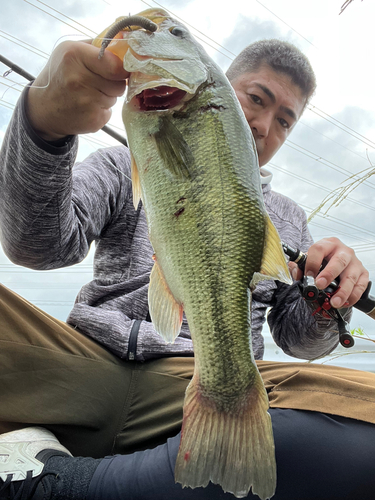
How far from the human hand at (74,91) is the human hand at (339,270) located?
2.42 feet

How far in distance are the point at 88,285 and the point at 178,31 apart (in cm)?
92

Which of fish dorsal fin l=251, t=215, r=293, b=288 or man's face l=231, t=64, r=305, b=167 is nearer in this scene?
fish dorsal fin l=251, t=215, r=293, b=288

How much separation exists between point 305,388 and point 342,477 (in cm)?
21

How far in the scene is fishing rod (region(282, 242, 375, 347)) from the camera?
1.17 meters

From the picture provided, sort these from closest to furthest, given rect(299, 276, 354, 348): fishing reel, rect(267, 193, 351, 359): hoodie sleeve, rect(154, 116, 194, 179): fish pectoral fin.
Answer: rect(154, 116, 194, 179): fish pectoral fin
rect(299, 276, 354, 348): fishing reel
rect(267, 193, 351, 359): hoodie sleeve

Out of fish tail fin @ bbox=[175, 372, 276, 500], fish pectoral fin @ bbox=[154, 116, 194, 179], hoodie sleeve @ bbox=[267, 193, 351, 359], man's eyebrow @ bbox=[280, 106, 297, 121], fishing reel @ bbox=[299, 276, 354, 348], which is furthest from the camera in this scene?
man's eyebrow @ bbox=[280, 106, 297, 121]

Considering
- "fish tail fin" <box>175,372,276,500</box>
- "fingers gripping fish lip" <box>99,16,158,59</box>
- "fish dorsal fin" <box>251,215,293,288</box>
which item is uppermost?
"fingers gripping fish lip" <box>99,16,158,59</box>

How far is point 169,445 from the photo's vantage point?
0.93m

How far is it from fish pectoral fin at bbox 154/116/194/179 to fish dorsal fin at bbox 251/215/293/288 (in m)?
0.21

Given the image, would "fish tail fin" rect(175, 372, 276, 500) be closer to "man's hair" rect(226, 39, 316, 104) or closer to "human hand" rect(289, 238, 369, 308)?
"human hand" rect(289, 238, 369, 308)

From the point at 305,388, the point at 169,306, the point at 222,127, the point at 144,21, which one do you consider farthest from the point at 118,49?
the point at 305,388

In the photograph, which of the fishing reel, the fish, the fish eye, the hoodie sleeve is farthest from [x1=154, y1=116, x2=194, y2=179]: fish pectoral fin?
the hoodie sleeve

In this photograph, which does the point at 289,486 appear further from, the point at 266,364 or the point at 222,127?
the point at 222,127

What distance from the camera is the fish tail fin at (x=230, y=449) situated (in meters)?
0.63
